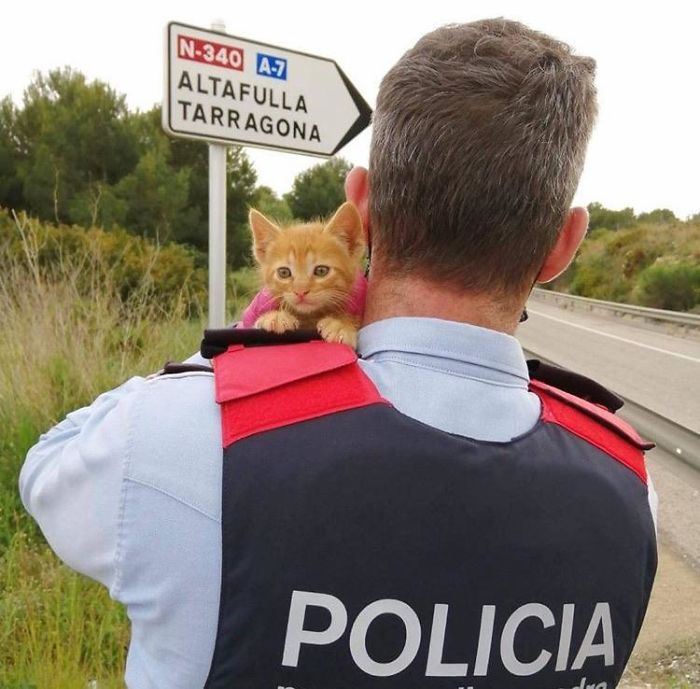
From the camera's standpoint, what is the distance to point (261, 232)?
5.79ft

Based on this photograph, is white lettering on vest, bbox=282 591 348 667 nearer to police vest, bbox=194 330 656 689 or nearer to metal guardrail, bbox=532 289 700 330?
police vest, bbox=194 330 656 689

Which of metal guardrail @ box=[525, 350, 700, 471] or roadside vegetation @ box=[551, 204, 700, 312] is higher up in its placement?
roadside vegetation @ box=[551, 204, 700, 312]

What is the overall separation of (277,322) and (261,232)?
0.44 meters

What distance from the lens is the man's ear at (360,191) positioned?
1.48m

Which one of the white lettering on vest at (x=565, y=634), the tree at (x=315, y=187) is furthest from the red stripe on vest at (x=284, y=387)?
the tree at (x=315, y=187)

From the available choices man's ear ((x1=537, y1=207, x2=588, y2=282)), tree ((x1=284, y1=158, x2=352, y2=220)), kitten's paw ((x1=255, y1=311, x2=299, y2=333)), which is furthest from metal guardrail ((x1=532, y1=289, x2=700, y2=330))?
kitten's paw ((x1=255, y1=311, x2=299, y2=333))

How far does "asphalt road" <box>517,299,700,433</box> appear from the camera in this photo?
29.7 feet

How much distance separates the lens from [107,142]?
69.6 feet

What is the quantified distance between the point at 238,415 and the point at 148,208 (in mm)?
19410

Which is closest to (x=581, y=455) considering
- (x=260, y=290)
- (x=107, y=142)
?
(x=260, y=290)

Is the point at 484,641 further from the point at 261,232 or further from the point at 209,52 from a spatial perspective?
the point at 209,52

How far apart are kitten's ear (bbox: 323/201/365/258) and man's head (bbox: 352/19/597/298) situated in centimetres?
26

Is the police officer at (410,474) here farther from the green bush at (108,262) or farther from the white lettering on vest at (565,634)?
the green bush at (108,262)

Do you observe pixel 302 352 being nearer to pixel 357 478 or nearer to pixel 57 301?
pixel 357 478
